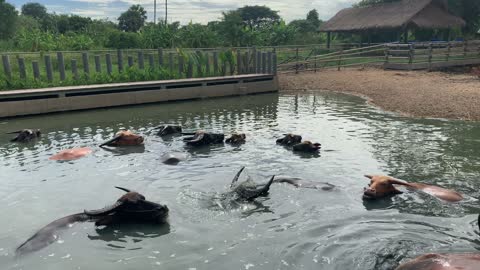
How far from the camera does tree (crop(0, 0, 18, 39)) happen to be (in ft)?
114

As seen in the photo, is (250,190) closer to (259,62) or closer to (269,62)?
(269,62)

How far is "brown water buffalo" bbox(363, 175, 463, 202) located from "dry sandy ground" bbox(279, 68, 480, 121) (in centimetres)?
605

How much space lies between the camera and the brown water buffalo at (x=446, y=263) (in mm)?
3598

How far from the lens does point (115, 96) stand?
48.6ft

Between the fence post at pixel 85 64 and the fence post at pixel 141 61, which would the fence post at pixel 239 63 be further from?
the fence post at pixel 85 64

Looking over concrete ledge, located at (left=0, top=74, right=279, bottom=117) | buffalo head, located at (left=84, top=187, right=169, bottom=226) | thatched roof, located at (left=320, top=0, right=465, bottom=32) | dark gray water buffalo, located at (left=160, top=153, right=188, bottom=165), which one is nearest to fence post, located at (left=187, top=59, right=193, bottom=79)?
concrete ledge, located at (left=0, top=74, right=279, bottom=117)

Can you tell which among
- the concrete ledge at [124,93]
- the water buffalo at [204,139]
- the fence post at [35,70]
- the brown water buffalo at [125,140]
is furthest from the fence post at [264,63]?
the brown water buffalo at [125,140]

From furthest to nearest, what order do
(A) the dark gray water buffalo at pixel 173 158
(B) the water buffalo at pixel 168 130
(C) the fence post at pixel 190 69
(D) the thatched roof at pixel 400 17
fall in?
(D) the thatched roof at pixel 400 17
(C) the fence post at pixel 190 69
(B) the water buffalo at pixel 168 130
(A) the dark gray water buffalo at pixel 173 158

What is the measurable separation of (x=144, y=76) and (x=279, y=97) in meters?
5.06

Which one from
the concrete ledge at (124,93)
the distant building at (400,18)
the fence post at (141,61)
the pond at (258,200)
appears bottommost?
the pond at (258,200)

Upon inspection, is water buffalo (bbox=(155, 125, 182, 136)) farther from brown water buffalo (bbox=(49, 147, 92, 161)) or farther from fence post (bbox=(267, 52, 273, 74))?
fence post (bbox=(267, 52, 273, 74))

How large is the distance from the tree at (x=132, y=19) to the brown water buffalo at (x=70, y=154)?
4787cm

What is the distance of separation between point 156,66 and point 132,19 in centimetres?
4000

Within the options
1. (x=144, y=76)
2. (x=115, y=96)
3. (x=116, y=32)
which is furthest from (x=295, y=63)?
(x=116, y=32)
